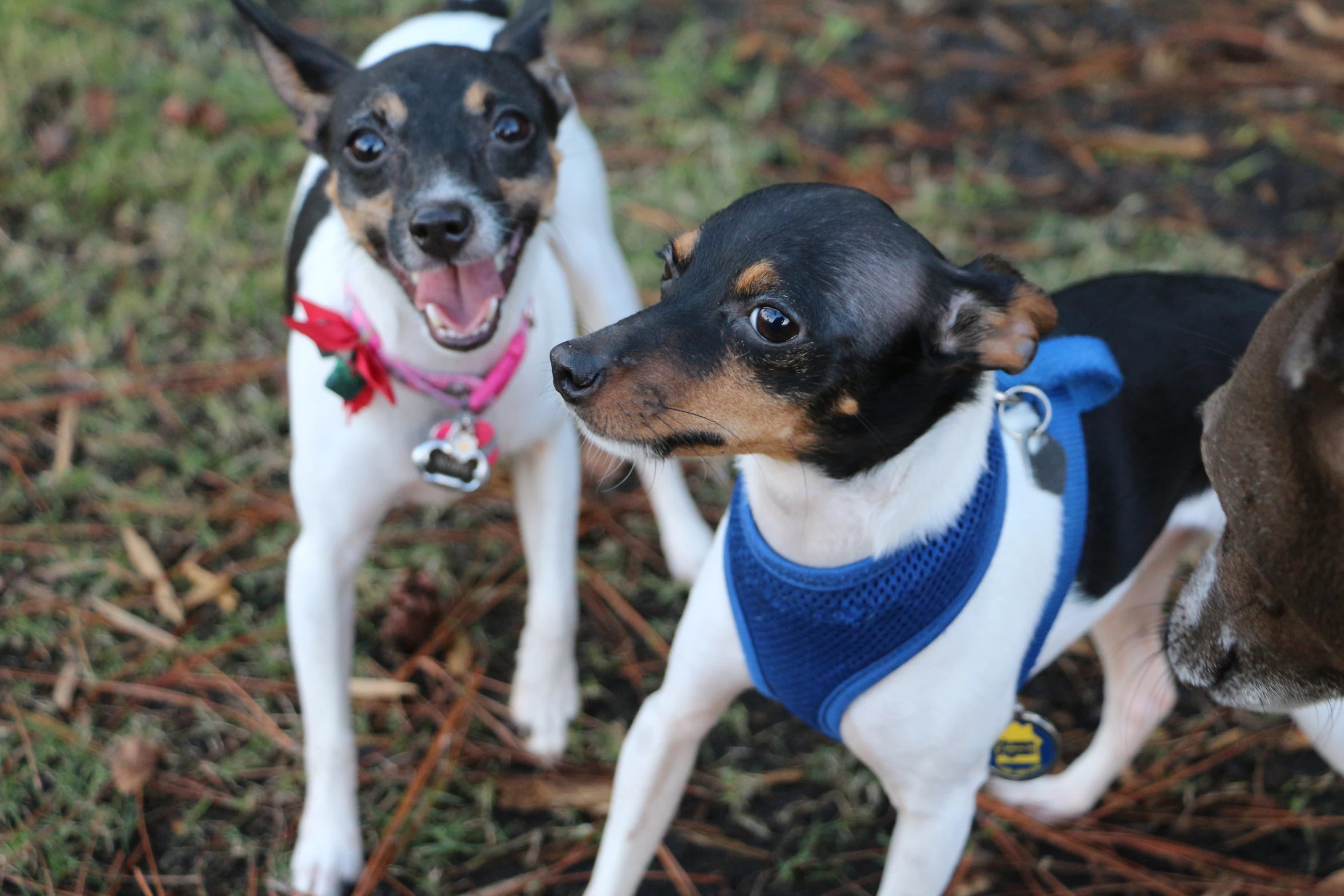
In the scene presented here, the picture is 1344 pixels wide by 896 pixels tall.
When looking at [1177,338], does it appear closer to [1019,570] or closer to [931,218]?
[1019,570]

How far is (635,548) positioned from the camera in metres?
3.97

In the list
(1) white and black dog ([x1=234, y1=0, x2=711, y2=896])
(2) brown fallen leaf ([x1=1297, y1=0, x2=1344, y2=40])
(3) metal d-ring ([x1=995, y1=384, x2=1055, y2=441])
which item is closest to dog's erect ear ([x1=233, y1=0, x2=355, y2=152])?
(1) white and black dog ([x1=234, y1=0, x2=711, y2=896])

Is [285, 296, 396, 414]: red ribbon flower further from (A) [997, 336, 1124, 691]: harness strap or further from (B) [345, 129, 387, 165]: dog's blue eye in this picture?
(A) [997, 336, 1124, 691]: harness strap

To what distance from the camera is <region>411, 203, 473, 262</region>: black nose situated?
8.82 feet

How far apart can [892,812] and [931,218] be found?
2.60m

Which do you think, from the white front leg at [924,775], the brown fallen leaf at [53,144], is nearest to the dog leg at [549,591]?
the white front leg at [924,775]

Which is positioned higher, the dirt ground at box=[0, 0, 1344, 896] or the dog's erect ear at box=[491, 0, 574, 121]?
the dog's erect ear at box=[491, 0, 574, 121]

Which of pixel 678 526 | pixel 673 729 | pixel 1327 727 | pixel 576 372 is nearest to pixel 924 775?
pixel 673 729

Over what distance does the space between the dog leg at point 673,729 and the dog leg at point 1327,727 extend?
112 cm

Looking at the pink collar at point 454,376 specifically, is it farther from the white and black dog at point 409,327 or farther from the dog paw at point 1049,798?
the dog paw at point 1049,798

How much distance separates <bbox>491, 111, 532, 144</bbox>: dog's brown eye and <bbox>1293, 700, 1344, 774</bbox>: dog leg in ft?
6.89

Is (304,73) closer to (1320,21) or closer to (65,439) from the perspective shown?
(65,439)

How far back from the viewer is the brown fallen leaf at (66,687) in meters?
3.38

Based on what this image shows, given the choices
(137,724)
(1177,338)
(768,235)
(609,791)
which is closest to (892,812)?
(609,791)
